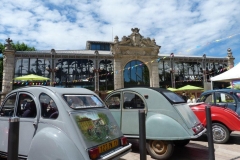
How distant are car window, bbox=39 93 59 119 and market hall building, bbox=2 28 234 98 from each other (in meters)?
16.5

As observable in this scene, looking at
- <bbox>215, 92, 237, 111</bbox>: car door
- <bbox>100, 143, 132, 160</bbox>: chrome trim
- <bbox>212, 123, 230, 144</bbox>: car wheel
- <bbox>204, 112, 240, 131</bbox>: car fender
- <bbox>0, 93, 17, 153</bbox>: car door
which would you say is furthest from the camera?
<bbox>215, 92, 237, 111</bbox>: car door

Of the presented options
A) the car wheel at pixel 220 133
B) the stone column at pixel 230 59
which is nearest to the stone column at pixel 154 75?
the stone column at pixel 230 59

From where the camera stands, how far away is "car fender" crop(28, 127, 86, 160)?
106 inches

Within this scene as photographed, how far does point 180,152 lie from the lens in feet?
16.6

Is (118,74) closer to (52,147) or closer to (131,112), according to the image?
(131,112)

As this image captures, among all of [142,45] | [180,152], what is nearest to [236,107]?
[180,152]

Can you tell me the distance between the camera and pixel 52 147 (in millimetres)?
2803

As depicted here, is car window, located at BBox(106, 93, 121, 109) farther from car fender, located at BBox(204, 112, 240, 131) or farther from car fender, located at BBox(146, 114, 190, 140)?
car fender, located at BBox(204, 112, 240, 131)

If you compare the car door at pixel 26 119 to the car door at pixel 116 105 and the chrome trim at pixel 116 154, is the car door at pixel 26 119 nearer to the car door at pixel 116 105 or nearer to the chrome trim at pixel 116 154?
the chrome trim at pixel 116 154

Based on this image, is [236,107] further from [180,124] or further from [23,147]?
[23,147]

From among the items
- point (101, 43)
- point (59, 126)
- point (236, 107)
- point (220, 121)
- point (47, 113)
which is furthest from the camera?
point (101, 43)

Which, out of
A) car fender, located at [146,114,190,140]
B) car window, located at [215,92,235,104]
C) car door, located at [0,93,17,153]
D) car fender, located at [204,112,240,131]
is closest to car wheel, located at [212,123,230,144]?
car fender, located at [204,112,240,131]

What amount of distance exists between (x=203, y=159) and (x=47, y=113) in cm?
395

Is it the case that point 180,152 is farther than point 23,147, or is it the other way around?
point 180,152
